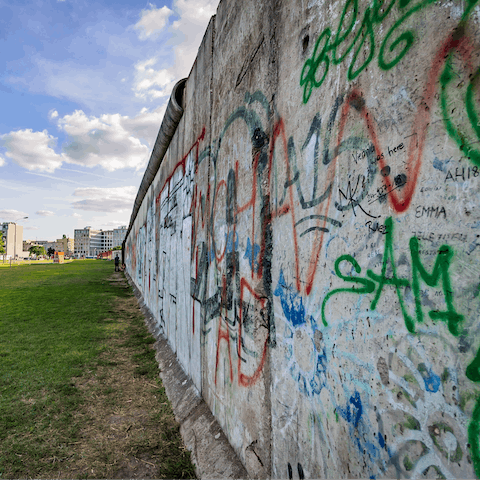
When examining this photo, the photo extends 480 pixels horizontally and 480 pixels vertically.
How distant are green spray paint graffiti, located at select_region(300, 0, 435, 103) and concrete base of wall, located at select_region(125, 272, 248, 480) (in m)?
2.61

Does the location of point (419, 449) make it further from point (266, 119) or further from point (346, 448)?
point (266, 119)

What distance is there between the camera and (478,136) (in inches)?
33.7

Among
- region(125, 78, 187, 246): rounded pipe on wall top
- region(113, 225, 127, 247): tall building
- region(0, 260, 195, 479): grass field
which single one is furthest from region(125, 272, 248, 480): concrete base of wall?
region(113, 225, 127, 247): tall building

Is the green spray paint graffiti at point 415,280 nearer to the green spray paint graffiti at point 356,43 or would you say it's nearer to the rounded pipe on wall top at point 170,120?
the green spray paint graffiti at point 356,43

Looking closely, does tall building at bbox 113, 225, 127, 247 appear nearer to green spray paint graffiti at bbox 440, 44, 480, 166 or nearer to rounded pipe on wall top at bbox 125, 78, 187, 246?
rounded pipe on wall top at bbox 125, 78, 187, 246

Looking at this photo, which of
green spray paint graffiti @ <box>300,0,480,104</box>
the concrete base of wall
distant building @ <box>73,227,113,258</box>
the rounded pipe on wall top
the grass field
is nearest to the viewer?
green spray paint graffiti @ <box>300,0,480,104</box>

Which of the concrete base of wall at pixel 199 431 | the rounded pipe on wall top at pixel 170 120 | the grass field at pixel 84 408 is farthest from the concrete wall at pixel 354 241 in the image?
the rounded pipe on wall top at pixel 170 120

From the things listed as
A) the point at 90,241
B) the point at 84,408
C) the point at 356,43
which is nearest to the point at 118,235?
the point at 90,241

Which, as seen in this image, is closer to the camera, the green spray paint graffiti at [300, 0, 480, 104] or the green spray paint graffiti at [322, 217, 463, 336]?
the green spray paint graffiti at [322, 217, 463, 336]

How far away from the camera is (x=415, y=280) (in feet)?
3.27

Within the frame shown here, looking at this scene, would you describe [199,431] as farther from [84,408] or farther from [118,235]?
[118,235]

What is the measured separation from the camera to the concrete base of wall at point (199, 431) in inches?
91.0

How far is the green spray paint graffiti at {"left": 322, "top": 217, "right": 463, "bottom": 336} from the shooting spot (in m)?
0.91

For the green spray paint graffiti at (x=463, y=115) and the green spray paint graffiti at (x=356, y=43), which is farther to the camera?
the green spray paint graffiti at (x=356, y=43)
